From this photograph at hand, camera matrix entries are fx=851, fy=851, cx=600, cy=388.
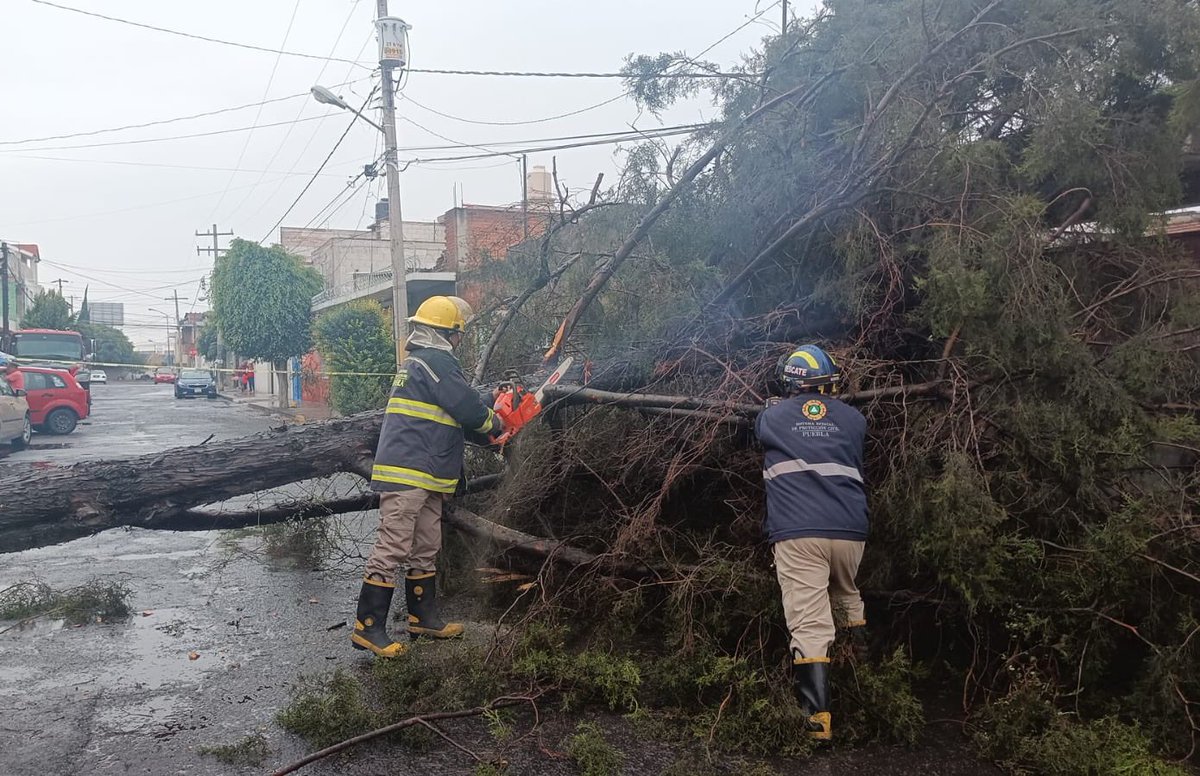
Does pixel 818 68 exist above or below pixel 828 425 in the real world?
above

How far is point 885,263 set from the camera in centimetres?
425

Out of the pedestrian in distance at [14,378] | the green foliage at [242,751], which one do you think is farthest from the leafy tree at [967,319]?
the pedestrian in distance at [14,378]

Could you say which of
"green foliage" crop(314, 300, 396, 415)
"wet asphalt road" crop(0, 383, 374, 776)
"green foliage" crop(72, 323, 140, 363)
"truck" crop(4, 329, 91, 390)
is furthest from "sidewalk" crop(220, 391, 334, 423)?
"green foliage" crop(72, 323, 140, 363)

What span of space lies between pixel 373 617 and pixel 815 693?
228 cm

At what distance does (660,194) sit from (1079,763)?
367 centimetres

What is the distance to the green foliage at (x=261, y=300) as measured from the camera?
24859 mm

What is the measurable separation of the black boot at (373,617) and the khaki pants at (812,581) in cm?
205

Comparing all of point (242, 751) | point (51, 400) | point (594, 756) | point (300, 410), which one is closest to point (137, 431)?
point (51, 400)

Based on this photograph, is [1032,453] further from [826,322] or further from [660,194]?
[660,194]

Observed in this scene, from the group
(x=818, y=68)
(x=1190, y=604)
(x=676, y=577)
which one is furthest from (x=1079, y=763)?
(x=818, y=68)

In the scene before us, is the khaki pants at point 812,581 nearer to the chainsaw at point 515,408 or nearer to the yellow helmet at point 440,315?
the chainsaw at point 515,408

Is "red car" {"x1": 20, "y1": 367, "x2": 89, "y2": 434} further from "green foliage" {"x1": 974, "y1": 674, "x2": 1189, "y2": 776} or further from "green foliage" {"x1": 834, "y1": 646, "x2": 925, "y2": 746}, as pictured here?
"green foliage" {"x1": 974, "y1": 674, "x2": 1189, "y2": 776}

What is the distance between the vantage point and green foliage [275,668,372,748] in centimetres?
342

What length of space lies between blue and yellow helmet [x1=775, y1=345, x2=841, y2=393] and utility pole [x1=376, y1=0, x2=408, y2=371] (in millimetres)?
11164
